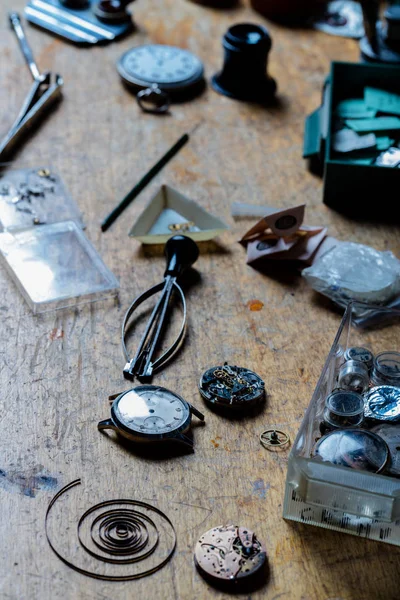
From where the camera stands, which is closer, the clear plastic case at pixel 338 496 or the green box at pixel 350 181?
the clear plastic case at pixel 338 496

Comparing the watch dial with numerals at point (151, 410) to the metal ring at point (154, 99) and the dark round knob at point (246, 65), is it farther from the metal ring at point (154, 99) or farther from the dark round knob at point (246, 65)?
the dark round knob at point (246, 65)

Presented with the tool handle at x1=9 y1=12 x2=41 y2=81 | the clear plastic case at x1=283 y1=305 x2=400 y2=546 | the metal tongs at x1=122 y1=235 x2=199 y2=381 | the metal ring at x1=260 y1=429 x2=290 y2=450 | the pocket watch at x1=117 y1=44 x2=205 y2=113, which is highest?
the clear plastic case at x1=283 y1=305 x2=400 y2=546

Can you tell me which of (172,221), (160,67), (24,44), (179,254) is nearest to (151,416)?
(179,254)

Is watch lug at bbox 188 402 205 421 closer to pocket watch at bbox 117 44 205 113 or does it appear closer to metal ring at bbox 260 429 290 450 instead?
metal ring at bbox 260 429 290 450

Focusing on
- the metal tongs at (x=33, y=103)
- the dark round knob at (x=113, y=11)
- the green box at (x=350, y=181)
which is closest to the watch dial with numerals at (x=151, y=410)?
the green box at (x=350, y=181)

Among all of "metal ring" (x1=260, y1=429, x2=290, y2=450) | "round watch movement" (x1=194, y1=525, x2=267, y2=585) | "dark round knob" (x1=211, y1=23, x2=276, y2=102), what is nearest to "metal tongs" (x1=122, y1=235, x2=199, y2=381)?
"metal ring" (x1=260, y1=429, x2=290, y2=450)

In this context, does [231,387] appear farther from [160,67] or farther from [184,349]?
[160,67]

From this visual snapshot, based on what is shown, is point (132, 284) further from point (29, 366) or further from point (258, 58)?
point (258, 58)
